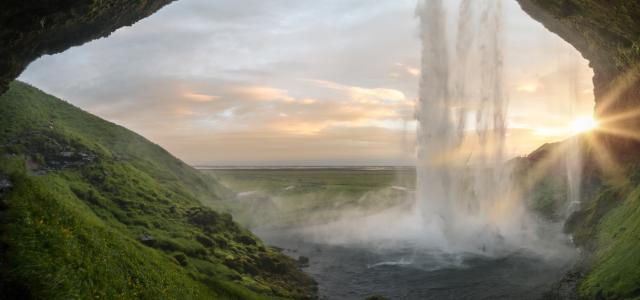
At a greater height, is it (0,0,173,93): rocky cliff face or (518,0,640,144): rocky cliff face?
(518,0,640,144): rocky cliff face

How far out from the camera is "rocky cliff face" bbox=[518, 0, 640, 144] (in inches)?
1062

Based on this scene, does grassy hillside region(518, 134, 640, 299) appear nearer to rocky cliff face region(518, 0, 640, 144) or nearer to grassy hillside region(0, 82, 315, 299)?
rocky cliff face region(518, 0, 640, 144)

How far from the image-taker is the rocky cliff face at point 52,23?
19.9 m

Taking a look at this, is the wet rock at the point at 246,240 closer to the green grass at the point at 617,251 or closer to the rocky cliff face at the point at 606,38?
the green grass at the point at 617,251

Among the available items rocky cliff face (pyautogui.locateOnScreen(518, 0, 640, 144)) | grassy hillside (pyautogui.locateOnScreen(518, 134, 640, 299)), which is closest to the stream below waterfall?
grassy hillside (pyautogui.locateOnScreen(518, 134, 640, 299))

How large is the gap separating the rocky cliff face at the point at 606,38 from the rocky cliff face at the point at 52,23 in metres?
33.6

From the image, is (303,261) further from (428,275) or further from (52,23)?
(52,23)

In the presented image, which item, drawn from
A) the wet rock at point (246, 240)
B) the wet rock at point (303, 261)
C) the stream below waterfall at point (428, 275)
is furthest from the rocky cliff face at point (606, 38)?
the wet rock at point (246, 240)

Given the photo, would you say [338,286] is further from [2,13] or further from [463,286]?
[2,13]

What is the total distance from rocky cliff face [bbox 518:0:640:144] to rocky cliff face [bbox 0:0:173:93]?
33.6 metres

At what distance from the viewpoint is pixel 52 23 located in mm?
22766

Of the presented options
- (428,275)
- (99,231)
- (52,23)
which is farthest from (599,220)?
(52,23)

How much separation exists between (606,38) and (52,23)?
43262 millimetres

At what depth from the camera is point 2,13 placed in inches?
727
